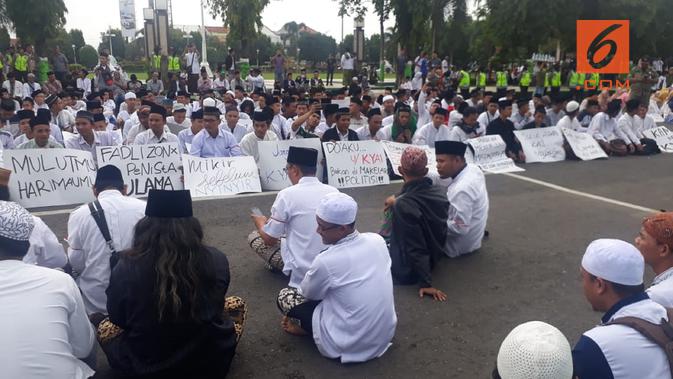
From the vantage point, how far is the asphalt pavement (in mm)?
4312

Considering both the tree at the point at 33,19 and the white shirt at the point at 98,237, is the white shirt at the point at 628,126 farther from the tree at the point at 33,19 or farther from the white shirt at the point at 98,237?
the tree at the point at 33,19

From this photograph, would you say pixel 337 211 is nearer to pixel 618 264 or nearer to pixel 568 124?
pixel 618 264

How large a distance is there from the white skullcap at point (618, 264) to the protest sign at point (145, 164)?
7.18m

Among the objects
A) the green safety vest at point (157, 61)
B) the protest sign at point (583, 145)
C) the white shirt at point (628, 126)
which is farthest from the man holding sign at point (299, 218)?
the green safety vest at point (157, 61)

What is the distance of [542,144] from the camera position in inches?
482

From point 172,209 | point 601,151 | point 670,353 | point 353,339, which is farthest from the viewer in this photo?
point 601,151

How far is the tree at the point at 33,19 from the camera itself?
1521 inches

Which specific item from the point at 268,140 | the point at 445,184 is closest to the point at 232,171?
the point at 268,140

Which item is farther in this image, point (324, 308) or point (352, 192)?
point (352, 192)

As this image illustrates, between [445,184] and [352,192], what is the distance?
10.0 ft

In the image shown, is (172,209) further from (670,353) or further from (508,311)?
(508,311)

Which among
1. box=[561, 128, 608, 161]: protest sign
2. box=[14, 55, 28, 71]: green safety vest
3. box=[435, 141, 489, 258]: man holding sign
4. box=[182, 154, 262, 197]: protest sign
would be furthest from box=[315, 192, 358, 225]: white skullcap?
box=[14, 55, 28, 71]: green safety vest

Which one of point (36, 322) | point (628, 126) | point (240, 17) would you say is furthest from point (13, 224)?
point (240, 17)

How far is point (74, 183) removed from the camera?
27.5ft
